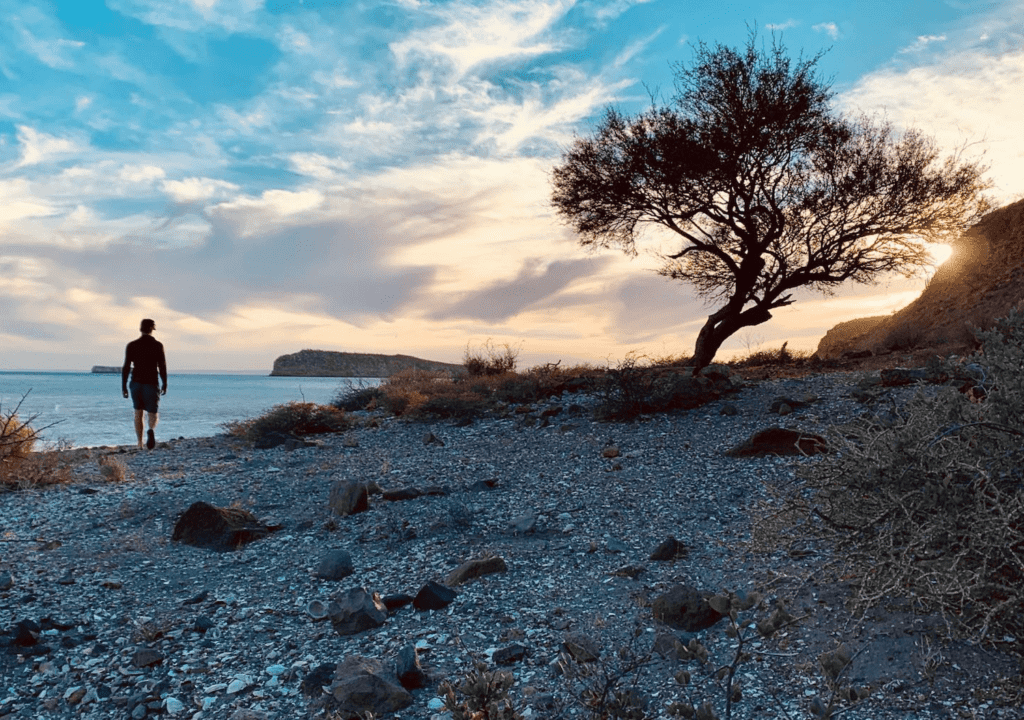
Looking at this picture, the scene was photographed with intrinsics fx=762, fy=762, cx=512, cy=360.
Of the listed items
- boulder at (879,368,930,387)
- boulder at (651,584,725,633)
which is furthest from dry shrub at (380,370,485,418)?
boulder at (651,584,725,633)

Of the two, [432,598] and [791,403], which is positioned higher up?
[791,403]

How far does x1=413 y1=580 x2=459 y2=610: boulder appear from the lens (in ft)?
16.3

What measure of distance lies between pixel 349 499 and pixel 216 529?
48.6 inches

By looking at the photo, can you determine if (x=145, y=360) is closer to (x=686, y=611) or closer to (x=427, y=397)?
(x=427, y=397)

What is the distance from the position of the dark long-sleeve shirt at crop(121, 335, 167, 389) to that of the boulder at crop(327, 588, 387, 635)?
31.5 feet

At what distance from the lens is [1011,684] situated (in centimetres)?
334

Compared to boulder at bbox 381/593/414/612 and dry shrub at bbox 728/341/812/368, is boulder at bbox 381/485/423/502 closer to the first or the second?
boulder at bbox 381/593/414/612

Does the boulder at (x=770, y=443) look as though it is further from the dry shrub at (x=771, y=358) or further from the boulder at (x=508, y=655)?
the dry shrub at (x=771, y=358)

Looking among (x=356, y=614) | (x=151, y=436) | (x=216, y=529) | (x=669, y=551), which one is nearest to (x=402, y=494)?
(x=216, y=529)

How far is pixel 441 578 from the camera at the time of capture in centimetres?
553

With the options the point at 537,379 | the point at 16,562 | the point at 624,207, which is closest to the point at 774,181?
the point at 624,207

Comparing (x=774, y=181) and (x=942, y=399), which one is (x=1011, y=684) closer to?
(x=942, y=399)

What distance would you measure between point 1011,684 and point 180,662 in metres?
4.27

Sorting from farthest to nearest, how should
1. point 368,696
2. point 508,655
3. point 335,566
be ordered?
point 335,566, point 508,655, point 368,696
